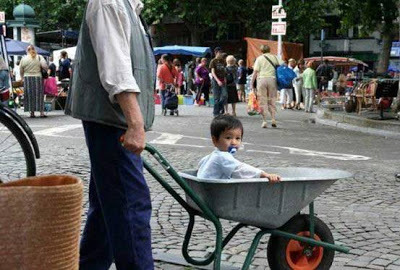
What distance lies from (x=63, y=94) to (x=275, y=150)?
10.6 m

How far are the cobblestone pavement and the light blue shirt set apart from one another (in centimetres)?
72

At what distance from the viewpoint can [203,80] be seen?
23.2 metres

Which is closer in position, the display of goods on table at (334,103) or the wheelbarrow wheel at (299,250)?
the wheelbarrow wheel at (299,250)

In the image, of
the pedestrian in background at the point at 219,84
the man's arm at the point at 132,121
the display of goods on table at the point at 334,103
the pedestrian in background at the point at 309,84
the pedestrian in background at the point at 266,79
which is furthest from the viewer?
the display of goods on table at the point at 334,103

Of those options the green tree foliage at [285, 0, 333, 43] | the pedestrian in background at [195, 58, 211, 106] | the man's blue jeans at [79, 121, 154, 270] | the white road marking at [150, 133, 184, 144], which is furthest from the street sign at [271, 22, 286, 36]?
the man's blue jeans at [79, 121, 154, 270]

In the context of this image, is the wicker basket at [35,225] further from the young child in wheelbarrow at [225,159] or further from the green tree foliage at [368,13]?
the green tree foliage at [368,13]

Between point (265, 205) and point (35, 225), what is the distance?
155 centimetres

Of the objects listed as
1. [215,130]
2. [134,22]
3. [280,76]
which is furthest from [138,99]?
[280,76]

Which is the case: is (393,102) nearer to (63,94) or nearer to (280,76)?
(280,76)

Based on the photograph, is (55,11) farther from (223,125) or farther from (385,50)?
(223,125)

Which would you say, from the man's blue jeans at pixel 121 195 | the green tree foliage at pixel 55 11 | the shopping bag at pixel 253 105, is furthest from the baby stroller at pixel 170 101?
the green tree foliage at pixel 55 11

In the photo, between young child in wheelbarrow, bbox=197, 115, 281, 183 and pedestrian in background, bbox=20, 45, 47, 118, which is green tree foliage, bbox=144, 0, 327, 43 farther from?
young child in wheelbarrow, bbox=197, 115, 281, 183

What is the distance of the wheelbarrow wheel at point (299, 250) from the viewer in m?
3.82

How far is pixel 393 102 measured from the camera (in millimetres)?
17453
